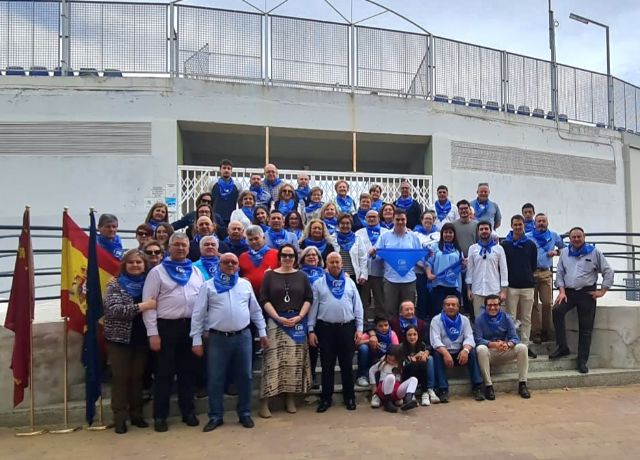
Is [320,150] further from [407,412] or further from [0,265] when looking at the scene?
[407,412]

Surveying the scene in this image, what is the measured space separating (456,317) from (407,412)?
1.28 meters

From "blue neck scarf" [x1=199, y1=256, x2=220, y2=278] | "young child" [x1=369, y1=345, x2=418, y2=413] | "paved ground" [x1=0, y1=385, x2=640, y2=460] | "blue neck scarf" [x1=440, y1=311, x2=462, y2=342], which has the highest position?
"blue neck scarf" [x1=199, y1=256, x2=220, y2=278]

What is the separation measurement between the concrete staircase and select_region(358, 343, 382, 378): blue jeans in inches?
8.3

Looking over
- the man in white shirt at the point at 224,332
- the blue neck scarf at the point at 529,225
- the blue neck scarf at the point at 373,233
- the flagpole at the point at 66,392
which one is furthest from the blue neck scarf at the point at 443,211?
the flagpole at the point at 66,392

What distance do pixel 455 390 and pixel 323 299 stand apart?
77.8 inches

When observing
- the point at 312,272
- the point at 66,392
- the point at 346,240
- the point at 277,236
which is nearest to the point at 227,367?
the point at 312,272

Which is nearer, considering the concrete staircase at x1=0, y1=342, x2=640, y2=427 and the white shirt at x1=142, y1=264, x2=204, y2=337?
the white shirt at x1=142, y1=264, x2=204, y2=337

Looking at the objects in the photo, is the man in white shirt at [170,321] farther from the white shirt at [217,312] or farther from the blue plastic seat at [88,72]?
the blue plastic seat at [88,72]

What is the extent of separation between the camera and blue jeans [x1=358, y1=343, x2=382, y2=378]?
18.6ft

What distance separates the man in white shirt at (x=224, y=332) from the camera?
471 centimetres

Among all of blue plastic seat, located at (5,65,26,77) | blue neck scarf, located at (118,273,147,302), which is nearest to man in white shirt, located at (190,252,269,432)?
blue neck scarf, located at (118,273,147,302)

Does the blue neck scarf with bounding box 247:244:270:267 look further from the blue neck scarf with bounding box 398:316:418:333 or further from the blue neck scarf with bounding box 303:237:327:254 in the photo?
the blue neck scarf with bounding box 398:316:418:333

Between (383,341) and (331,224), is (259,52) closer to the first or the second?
(331,224)

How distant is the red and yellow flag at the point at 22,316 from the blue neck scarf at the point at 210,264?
1629 mm
